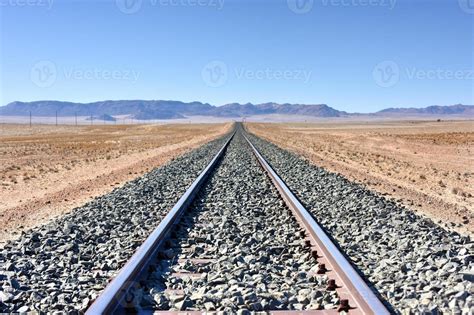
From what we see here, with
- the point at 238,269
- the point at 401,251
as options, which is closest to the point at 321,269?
the point at 238,269

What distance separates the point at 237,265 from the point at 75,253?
2.07 metres

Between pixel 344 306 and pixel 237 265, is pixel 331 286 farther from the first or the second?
pixel 237 265

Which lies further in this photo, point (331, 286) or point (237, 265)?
point (237, 265)

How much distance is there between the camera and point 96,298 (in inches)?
171

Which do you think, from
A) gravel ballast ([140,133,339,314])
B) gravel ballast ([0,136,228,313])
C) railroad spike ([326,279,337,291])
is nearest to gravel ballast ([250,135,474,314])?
railroad spike ([326,279,337,291])

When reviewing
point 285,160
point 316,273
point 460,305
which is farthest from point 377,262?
point 285,160

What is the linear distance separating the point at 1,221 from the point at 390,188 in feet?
30.6

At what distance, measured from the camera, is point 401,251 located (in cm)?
634

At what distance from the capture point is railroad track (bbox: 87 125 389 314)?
4430mm

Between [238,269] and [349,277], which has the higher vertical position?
[349,277]

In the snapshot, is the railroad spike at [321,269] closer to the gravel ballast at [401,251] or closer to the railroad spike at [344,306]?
the gravel ballast at [401,251]

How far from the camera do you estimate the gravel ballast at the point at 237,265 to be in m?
4.53

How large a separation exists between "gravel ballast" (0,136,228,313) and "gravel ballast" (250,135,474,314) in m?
2.75

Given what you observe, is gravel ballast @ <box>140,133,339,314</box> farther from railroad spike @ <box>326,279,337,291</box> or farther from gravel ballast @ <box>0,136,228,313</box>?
gravel ballast @ <box>0,136,228,313</box>
